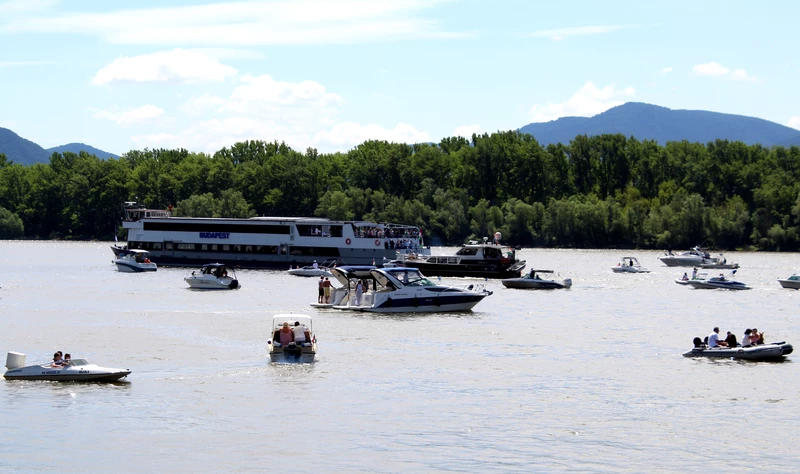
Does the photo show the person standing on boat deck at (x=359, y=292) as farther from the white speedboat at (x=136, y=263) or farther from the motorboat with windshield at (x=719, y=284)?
the white speedboat at (x=136, y=263)

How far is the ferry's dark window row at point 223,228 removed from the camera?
14188 centimetres

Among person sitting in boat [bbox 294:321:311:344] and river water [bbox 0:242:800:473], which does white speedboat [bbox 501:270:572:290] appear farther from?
person sitting in boat [bbox 294:321:311:344]

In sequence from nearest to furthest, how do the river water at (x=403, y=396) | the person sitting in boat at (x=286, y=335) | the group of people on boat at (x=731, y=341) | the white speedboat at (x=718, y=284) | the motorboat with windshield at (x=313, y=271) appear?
the river water at (x=403, y=396), the person sitting in boat at (x=286, y=335), the group of people on boat at (x=731, y=341), the white speedboat at (x=718, y=284), the motorboat with windshield at (x=313, y=271)

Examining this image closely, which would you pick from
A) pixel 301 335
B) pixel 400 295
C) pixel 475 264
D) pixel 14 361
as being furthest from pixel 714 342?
pixel 475 264

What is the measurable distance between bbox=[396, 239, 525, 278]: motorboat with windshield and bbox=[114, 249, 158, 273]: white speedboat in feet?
104

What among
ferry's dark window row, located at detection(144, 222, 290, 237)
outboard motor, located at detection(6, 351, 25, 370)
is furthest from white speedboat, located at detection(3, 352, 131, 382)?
ferry's dark window row, located at detection(144, 222, 290, 237)

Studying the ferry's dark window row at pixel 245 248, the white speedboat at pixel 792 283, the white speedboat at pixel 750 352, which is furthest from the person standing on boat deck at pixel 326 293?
the ferry's dark window row at pixel 245 248

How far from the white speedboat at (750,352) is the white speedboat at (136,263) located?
8948 cm

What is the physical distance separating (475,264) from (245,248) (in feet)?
114

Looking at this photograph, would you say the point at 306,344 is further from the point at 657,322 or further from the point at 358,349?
the point at 657,322

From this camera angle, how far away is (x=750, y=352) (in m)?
55.3

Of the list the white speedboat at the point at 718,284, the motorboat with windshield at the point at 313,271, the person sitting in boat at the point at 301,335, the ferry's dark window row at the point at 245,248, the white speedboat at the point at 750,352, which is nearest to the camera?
the person sitting in boat at the point at 301,335

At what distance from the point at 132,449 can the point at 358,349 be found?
23.7m

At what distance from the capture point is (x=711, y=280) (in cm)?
11056
